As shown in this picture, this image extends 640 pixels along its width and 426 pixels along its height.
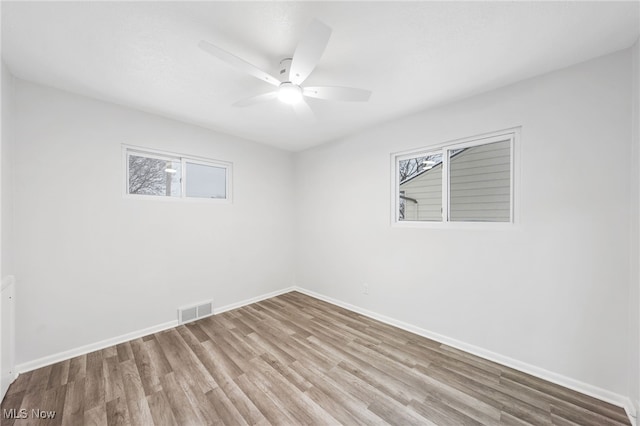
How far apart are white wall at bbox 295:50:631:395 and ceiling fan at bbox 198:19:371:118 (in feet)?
4.52

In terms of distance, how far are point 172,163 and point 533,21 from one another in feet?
11.7

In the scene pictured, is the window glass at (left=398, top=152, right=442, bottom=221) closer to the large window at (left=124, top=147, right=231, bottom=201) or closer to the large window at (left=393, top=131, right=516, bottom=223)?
the large window at (left=393, top=131, right=516, bottom=223)

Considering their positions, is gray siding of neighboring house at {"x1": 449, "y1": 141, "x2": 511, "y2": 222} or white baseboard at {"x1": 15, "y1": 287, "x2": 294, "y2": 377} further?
gray siding of neighboring house at {"x1": 449, "y1": 141, "x2": 511, "y2": 222}

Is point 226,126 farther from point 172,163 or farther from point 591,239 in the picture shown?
point 591,239

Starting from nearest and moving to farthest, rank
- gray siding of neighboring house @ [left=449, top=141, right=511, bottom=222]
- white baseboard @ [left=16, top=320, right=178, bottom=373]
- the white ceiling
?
the white ceiling
white baseboard @ [left=16, top=320, right=178, bottom=373]
gray siding of neighboring house @ [left=449, top=141, right=511, bottom=222]

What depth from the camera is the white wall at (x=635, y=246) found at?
157 centimetres

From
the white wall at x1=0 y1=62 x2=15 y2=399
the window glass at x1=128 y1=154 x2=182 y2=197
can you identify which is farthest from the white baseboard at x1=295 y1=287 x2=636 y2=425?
the white wall at x1=0 y1=62 x2=15 y2=399

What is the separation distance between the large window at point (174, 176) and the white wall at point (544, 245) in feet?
7.65

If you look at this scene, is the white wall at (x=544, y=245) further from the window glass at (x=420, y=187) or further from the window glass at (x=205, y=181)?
the window glass at (x=205, y=181)

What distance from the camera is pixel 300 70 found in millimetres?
1592

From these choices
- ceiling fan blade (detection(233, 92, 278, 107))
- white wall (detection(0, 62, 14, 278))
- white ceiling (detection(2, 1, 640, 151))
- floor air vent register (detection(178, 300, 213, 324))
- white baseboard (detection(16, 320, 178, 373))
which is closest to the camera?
white ceiling (detection(2, 1, 640, 151))

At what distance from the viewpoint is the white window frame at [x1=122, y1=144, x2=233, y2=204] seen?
2641mm

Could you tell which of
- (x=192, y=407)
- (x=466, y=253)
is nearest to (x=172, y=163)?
(x=192, y=407)

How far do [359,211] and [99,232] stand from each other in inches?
116
